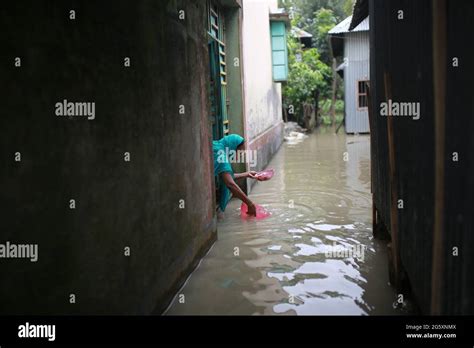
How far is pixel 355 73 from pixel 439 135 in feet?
62.9

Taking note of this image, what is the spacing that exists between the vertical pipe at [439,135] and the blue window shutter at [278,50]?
14.4 meters

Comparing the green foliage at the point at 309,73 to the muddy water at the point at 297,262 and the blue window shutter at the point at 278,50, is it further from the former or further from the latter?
the muddy water at the point at 297,262

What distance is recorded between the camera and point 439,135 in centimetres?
237

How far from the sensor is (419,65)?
281cm

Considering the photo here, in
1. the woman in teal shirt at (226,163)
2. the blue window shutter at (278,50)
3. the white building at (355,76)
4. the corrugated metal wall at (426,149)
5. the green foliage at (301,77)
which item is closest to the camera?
the corrugated metal wall at (426,149)

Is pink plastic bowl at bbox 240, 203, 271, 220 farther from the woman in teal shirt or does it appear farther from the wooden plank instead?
the wooden plank

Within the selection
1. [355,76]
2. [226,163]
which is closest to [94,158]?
[226,163]

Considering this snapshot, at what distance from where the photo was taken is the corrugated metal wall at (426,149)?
2.08 m

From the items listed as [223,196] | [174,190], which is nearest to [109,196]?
[174,190]

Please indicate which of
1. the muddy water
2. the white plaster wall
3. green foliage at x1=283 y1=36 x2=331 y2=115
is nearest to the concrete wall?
the white plaster wall

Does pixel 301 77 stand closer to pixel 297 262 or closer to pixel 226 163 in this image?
pixel 226 163

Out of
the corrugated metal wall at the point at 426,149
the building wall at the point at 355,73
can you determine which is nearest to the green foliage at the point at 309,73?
the building wall at the point at 355,73

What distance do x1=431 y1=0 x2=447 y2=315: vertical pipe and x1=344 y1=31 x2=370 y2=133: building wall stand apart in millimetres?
18722

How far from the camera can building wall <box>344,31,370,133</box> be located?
2058cm
